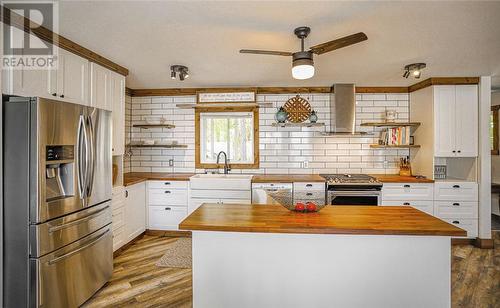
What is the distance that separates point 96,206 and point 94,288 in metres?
0.75

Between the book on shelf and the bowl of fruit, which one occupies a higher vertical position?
the book on shelf

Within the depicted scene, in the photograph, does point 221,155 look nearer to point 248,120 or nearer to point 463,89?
point 248,120

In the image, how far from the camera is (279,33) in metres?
2.30

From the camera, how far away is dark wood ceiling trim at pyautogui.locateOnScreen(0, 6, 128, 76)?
1.94m

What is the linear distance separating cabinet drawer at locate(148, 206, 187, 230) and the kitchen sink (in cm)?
49

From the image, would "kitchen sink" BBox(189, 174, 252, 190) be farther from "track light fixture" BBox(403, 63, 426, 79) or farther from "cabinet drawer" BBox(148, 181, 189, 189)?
"track light fixture" BBox(403, 63, 426, 79)

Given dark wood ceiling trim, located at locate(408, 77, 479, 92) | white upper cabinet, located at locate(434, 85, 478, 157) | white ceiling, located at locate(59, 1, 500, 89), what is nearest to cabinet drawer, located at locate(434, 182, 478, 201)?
white upper cabinet, located at locate(434, 85, 478, 157)

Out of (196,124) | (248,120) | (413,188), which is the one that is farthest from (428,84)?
(196,124)

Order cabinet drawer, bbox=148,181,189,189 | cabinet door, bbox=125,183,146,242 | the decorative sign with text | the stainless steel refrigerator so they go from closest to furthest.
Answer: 1. the stainless steel refrigerator
2. cabinet door, bbox=125,183,146,242
3. cabinet drawer, bbox=148,181,189,189
4. the decorative sign with text

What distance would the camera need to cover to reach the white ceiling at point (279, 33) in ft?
6.25

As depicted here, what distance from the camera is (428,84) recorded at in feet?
12.5

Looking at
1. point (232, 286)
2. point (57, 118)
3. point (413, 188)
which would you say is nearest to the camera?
point (232, 286)

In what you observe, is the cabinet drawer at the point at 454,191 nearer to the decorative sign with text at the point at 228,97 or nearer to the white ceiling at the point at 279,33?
the white ceiling at the point at 279,33

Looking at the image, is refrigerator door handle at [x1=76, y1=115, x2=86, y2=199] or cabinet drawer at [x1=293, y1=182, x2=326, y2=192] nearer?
refrigerator door handle at [x1=76, y1=115, x2=86, y2=199]
